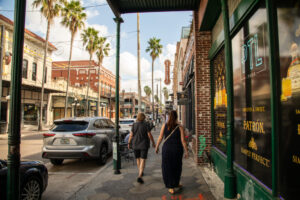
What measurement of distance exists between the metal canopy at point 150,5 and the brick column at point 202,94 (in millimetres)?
1005

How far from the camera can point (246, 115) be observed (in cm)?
395

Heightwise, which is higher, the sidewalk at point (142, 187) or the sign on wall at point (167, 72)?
the sign on wall at point (167, 72)

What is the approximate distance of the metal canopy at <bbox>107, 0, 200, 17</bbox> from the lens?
701 centimetres

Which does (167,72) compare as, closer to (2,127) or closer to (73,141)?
(2,127)

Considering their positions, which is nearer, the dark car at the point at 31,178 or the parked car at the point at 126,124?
the dark car at the point at 31,178

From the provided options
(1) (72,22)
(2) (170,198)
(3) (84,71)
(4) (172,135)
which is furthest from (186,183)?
(3) (84,71)

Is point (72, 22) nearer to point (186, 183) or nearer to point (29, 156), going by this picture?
point (29, 156)

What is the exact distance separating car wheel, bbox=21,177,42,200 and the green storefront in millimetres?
3688

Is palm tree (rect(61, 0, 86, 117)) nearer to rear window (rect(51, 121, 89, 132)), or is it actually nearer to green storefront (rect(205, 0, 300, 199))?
rear window (rect(51, 121, 89, 132))

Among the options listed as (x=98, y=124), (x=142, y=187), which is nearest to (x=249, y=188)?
(x=142, y=187)

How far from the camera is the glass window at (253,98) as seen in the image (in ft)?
10.3

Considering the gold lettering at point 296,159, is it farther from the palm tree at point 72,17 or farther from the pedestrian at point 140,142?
the palm tree at point 72,17

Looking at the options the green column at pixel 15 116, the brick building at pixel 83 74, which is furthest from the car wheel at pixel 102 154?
the brick building at pixel 83 74

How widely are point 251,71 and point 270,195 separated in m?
2.09
